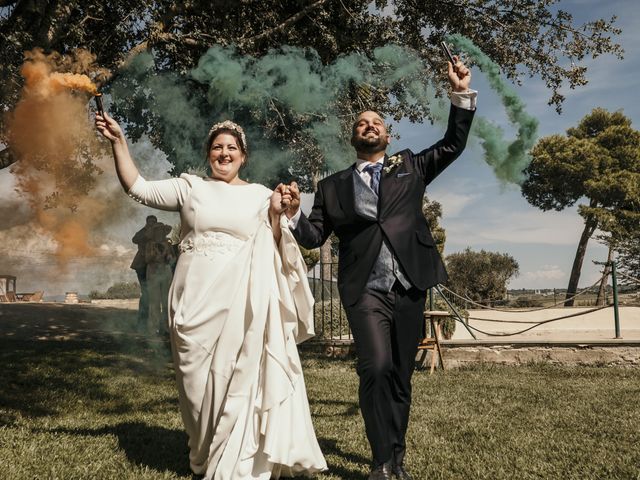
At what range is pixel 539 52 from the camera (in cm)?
1176

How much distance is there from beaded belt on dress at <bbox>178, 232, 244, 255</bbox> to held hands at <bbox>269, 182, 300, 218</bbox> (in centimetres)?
35

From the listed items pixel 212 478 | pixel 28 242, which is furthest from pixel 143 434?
pixel 28 242

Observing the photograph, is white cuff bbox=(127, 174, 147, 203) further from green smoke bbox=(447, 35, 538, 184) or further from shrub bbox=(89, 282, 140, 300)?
shrub bbox=(89, 282, 140, 300)

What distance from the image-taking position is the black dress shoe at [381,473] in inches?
135

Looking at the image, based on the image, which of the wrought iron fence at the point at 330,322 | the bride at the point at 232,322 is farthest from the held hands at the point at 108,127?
the wrought iron fence at the point at 330,322

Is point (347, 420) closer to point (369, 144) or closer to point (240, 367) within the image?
point (240, 367)

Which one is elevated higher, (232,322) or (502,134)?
(502,134)

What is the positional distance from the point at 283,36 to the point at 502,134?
13.4 feet

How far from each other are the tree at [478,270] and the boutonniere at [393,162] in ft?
93.5

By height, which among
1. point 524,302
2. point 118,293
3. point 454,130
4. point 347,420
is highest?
point 454,130

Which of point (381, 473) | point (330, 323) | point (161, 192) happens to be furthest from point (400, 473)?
point (330, 323)

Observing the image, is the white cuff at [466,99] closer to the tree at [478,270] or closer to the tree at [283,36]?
the tree at [283,36]

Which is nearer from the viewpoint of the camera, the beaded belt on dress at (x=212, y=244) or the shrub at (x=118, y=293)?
the beaded belt on dress at (x=212, y=244)

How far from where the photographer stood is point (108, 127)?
12.0 ft
